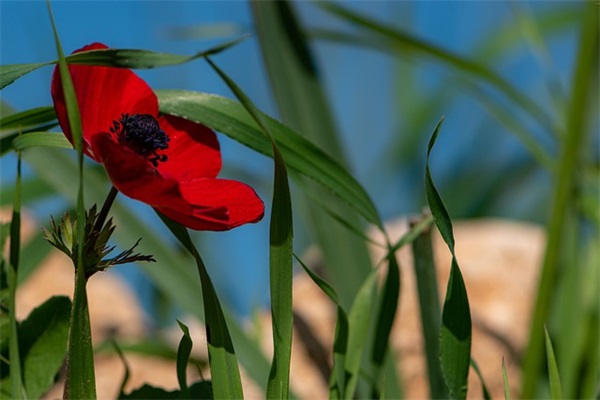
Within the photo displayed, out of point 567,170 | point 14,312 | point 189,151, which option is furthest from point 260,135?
point 567,170

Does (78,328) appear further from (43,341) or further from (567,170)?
(567,170)

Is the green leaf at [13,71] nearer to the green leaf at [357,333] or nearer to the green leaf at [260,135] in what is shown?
the green leaf at [260,135]

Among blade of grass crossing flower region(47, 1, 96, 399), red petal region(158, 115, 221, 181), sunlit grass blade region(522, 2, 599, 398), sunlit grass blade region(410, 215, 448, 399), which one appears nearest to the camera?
blade of grass crossing flower region(47, 1, 96, 399)

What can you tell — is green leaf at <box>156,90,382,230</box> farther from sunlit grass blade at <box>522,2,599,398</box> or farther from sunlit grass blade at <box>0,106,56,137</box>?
sunlit grass blade at <box>522,2,599,398</box>

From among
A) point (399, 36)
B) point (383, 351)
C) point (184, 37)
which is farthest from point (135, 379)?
point (383, 351)

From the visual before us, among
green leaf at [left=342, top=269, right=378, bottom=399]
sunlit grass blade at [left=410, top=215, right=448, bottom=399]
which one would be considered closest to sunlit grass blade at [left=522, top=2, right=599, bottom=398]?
sunlit grass blade at [left=410, top=215, right=448, bottom=399]

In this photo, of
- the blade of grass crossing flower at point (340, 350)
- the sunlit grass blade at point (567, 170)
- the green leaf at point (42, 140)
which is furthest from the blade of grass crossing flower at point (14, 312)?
the sunlit grass blade at point (567, 170)
